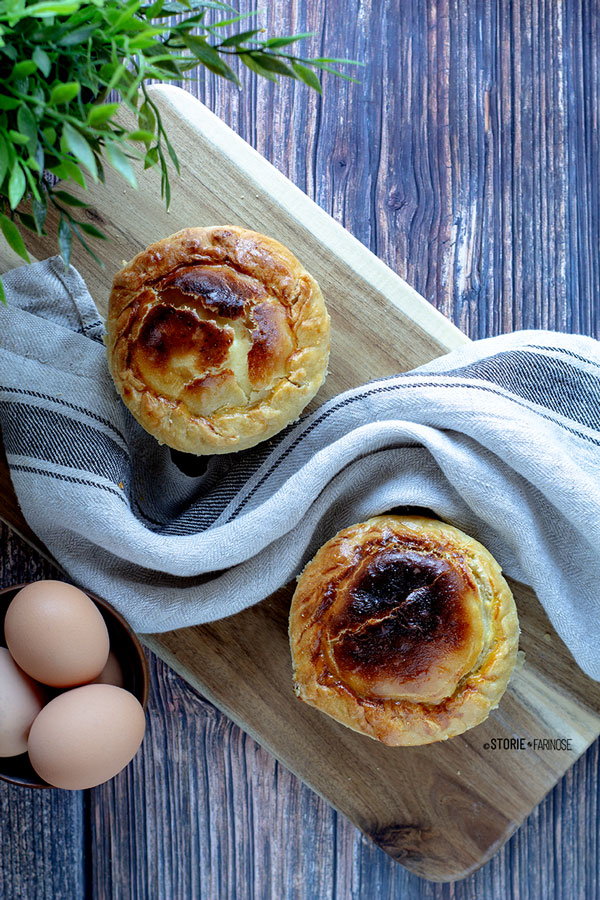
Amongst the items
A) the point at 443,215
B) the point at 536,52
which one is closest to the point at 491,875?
the point at 443,215

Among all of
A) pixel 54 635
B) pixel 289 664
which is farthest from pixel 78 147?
pixel 289 664

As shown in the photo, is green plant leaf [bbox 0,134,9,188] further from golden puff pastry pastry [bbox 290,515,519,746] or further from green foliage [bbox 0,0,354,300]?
golden puff pastry pastry [bbox 290,515,519,746]

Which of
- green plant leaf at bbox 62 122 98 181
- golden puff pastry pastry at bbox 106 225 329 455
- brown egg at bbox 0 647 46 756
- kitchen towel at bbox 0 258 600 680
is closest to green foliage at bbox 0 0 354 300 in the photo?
green plant leaf at bbox 62 122 98 181

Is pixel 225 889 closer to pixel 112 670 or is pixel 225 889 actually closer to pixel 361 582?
pixel 112 670

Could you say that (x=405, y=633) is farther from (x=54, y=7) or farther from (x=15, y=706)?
(x=54, y=7)

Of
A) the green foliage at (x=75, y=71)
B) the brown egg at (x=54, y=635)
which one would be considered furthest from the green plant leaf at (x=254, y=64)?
the brown egg at (x=54, y=635)

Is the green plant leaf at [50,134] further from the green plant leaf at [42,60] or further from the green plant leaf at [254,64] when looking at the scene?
the green plant leaf at [254,64]
